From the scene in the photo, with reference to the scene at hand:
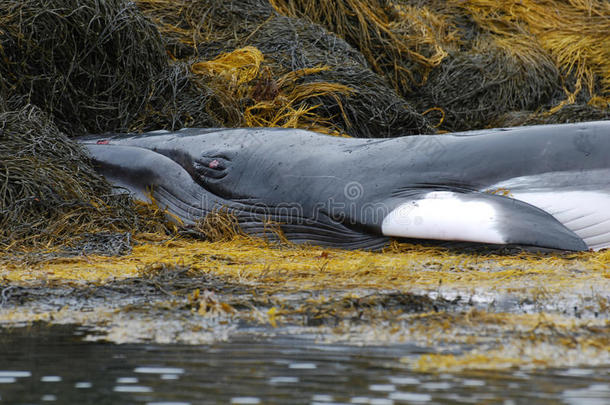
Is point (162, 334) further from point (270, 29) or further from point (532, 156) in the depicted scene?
point (270, 29)

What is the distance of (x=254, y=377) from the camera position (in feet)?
9.52

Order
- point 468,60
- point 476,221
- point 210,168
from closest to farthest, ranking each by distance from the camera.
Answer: point 476,221
point 210,168
point 468,60

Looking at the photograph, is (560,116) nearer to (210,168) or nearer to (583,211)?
(583,211)

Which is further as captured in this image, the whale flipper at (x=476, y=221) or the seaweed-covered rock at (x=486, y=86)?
the seaweed-covered rock at (x=486, y=86)

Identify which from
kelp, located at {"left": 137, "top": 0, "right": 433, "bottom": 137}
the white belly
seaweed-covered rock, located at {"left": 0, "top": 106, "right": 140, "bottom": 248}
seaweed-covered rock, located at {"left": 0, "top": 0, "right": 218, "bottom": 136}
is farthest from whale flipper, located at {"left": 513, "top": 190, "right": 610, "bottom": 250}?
seaweed-covered rock, located at {"left": 0, "top": 0, "right": 218, "bottom": 136}

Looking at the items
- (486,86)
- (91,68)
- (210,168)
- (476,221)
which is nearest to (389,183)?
(476,221)

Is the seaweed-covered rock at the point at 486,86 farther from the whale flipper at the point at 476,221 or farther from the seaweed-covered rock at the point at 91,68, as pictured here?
the whale flipper at the point at 476,221

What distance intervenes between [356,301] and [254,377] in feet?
3.56

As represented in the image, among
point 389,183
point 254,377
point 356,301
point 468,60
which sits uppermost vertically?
point 468,60

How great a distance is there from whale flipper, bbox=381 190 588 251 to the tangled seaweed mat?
0.41ft

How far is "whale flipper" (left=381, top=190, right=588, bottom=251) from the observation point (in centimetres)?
544

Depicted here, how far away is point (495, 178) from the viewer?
5992 millimetres

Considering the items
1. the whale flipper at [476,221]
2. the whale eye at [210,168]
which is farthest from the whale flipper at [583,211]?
the whale eye at [210,168]

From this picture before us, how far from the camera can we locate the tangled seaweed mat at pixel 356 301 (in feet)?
10.9
